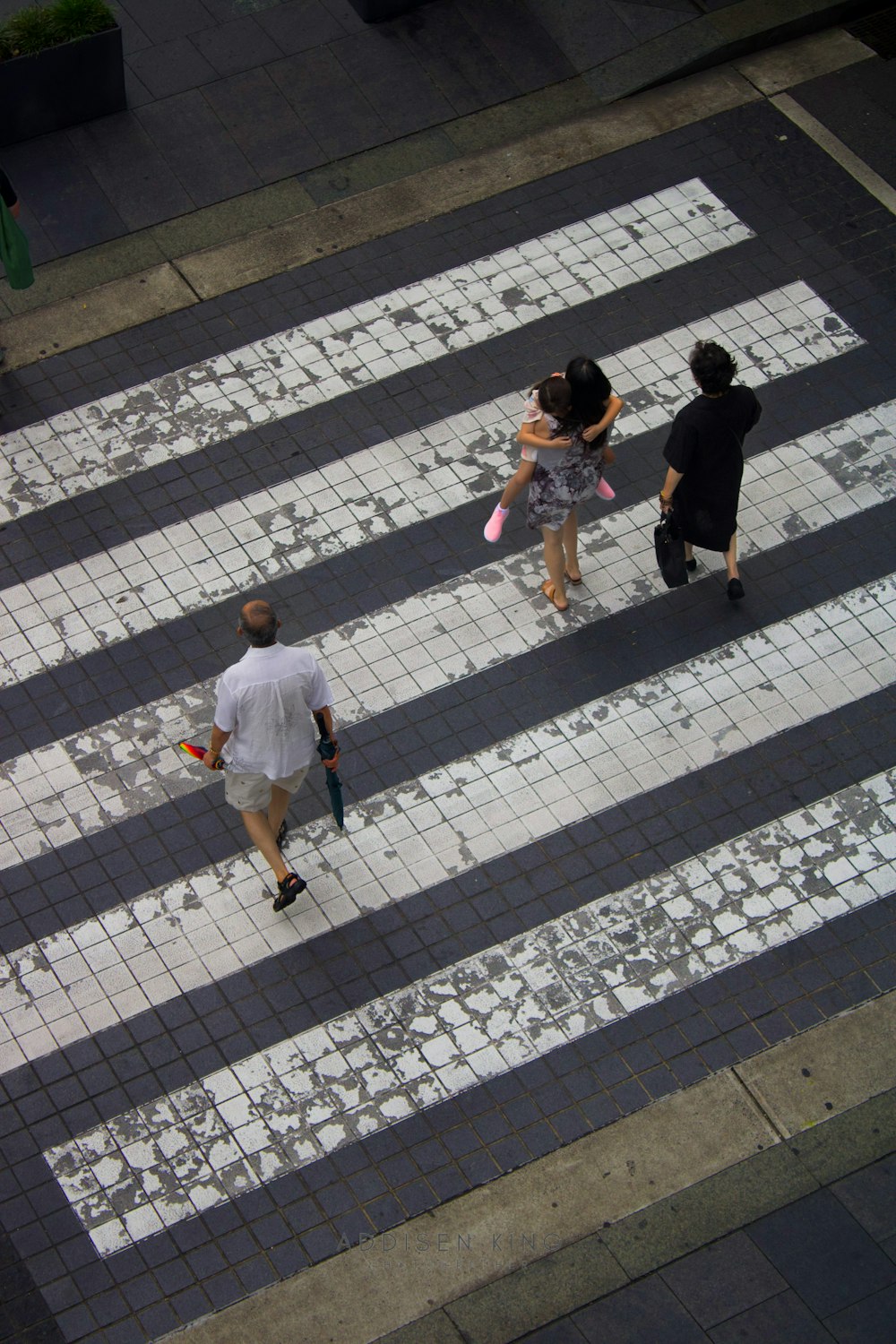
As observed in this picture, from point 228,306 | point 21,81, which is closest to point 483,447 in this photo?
point 228,306

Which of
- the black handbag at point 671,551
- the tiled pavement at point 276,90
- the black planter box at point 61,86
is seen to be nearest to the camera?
the black handbag at point 671,551

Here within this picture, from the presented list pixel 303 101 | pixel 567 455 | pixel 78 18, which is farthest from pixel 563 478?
pixel 78 18

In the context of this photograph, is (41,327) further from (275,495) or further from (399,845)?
(399,845)

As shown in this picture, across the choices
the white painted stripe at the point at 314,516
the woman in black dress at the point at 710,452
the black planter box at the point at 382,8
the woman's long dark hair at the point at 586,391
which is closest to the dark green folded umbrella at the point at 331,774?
the white painted stripe at the point at 314,516

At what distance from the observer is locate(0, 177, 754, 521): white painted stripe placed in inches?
367

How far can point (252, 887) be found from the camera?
770 cm

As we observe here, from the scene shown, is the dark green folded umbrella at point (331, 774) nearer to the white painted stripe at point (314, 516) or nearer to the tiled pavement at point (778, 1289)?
the white painted stripe at point (314, 516)

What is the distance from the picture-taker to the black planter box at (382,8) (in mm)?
11555

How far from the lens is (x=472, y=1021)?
729cm

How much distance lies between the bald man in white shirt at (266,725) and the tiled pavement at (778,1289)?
245 centimetres

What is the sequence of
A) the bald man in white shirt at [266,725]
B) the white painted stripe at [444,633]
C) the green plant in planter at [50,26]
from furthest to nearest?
the green plant in planter at [50,26], the white painted stripe at [444,633], the bald man in white shirt at [266,725]

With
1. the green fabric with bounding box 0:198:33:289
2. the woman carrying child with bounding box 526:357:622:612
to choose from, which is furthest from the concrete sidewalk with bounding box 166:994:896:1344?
the green fabric with bounding box 0:198:33:289

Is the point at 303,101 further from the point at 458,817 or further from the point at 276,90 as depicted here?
the point at 458,817

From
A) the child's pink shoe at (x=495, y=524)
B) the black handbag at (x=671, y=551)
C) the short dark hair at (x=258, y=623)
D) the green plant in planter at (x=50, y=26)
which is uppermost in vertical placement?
the green plant in planter at (x=50, y=26)
